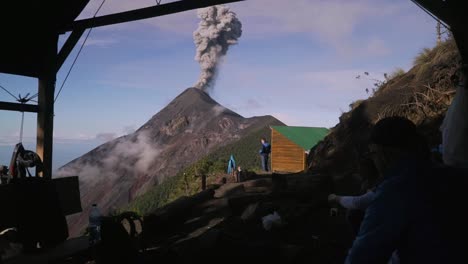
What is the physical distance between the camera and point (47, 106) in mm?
5848

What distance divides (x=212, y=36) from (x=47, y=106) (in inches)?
3114

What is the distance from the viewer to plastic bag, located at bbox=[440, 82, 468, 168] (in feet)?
7.75

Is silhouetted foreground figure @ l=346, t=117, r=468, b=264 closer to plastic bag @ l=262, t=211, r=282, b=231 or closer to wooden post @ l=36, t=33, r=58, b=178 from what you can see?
plastic bag @ l=262, t=211, r=282, b=231

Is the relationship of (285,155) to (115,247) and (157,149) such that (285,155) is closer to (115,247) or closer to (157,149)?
(115,247)

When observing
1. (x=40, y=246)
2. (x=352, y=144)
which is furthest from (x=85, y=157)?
(x=40, y=246)

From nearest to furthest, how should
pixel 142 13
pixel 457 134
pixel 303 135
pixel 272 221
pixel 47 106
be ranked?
1. pixel 457 134
2. pixel 142 13
3. pixel 272 221
4. pixel 47 106
5. pixel 303 135

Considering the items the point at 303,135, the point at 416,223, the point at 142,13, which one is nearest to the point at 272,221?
the point at 142,13

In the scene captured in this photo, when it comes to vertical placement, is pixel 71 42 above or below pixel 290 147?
above

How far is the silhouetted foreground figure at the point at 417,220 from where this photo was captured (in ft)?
4.47

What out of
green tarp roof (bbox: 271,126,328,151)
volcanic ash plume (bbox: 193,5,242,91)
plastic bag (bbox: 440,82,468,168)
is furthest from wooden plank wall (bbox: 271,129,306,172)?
volcanic ash plume (bbox: 193,5,242,91)

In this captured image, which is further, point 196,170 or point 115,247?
point 196,170

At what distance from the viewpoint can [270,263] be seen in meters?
3.98

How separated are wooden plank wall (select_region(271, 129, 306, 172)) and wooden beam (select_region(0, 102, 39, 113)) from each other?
53.4 ft

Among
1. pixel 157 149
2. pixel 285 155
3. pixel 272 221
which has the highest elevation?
pixel 157 149
